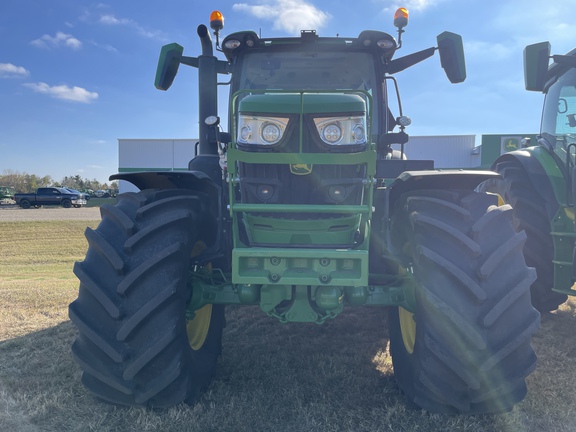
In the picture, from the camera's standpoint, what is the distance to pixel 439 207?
2.62 metres

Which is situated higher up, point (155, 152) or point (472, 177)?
point (155, 152)

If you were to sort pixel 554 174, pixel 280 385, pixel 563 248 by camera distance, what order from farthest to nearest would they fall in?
1. pixel 554 174
2. pixel 563 248
3. pixel 280 385

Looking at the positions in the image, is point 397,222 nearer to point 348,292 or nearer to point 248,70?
point 348,292

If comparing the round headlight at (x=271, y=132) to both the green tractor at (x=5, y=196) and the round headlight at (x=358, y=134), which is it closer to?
the round headlight at (x=358, y=134)

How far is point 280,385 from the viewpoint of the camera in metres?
3.09

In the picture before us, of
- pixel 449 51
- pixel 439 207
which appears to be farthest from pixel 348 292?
pixel 449 51

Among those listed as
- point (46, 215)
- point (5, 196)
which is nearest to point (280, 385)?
point (46, 215)

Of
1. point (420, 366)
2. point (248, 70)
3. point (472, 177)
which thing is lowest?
point (420, 366)

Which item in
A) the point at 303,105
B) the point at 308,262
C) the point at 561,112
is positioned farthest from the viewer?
the point at 561,112

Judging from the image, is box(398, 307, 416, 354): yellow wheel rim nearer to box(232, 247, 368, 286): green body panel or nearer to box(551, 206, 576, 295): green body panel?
box(232, 247, 368, 286): green body panel

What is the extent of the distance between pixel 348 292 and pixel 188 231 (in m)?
1.09

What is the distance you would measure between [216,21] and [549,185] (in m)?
3.54

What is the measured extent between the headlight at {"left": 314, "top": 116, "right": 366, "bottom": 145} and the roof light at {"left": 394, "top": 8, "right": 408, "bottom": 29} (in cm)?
151

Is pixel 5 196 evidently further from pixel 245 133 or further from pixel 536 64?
pixel 536 64
